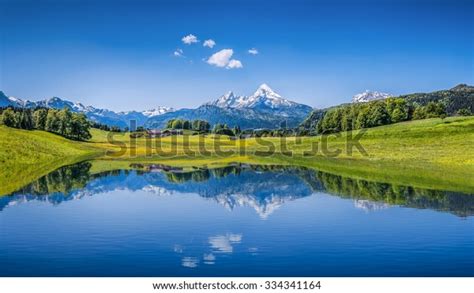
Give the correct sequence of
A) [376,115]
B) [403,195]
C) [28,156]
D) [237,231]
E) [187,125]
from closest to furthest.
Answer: [237,231], [403,195], [28,156], [376,115], [187,125]

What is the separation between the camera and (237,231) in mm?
18609

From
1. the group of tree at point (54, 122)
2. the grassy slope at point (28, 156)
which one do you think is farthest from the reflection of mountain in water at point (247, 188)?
the group of tree at point (54, 122)

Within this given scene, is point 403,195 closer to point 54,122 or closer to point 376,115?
point 376,115

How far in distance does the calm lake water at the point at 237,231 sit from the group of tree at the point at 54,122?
69.1 meters

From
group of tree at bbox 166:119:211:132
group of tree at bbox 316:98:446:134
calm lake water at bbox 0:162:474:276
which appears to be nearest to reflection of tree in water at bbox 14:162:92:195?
calm lake water at bbox 0:162:474:276

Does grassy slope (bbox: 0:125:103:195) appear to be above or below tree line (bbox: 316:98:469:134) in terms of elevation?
below

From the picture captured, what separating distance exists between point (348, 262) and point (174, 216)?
1019 centimetres

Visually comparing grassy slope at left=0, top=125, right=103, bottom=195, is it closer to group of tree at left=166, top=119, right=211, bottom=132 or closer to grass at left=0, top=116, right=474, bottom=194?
grass at left=0, top=116, right=474, bottom=194

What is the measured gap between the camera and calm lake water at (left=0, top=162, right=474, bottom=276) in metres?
13.8

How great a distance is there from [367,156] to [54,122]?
64.9 metres

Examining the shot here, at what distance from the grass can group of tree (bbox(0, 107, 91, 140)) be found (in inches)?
464

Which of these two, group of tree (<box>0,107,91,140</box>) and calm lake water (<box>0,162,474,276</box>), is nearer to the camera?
calm lake water (<box>0,162,474,276</box>)

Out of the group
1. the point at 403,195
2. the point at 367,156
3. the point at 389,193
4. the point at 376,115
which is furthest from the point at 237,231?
the point at 376,115

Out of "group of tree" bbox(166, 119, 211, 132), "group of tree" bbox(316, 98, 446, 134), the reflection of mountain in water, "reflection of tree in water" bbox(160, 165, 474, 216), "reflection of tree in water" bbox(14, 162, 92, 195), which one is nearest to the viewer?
"reflection of tree in water" bbox(160, 165, 474, 216)
